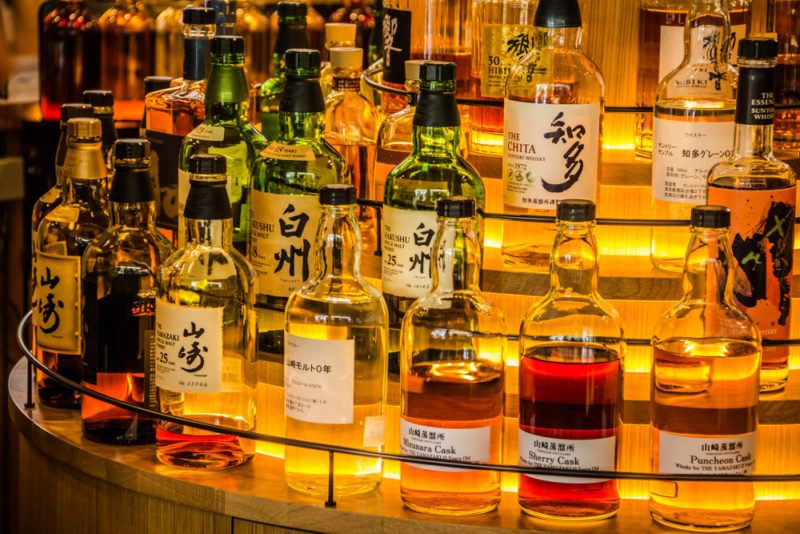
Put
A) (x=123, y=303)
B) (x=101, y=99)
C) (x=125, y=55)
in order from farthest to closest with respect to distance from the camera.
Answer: (x=125, y=55), (x=101, y=99), (x=123, y=303)

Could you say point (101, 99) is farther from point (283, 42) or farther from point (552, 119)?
point (552, 119)

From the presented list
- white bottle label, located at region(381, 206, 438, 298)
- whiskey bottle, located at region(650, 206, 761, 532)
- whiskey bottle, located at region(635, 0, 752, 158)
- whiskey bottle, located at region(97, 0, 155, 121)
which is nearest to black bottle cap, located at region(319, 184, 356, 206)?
white bottle label, located at region(381, 206, 438, 298)

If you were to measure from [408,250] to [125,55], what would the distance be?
210cm

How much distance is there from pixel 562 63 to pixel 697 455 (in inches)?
16.5

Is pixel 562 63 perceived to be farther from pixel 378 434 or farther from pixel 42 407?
pixel 42 407

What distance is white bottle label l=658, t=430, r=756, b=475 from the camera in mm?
1281

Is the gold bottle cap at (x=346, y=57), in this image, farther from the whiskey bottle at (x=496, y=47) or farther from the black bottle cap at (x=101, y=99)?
the black bottle cap at (x=101, y=99)

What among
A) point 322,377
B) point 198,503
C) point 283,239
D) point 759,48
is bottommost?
point 198,503

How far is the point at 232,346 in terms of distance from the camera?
1445mm

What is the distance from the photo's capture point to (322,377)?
134 cm

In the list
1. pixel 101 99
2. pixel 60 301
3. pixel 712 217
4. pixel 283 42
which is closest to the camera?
pixel 712 217

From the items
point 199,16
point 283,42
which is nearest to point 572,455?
point 199,16

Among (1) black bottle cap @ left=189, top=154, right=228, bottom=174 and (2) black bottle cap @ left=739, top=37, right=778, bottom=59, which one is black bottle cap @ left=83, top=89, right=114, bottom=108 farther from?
(2) black bottle cap @ left=739, top=37, right=778, bottom=59

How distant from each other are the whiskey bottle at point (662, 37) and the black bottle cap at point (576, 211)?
331mm
